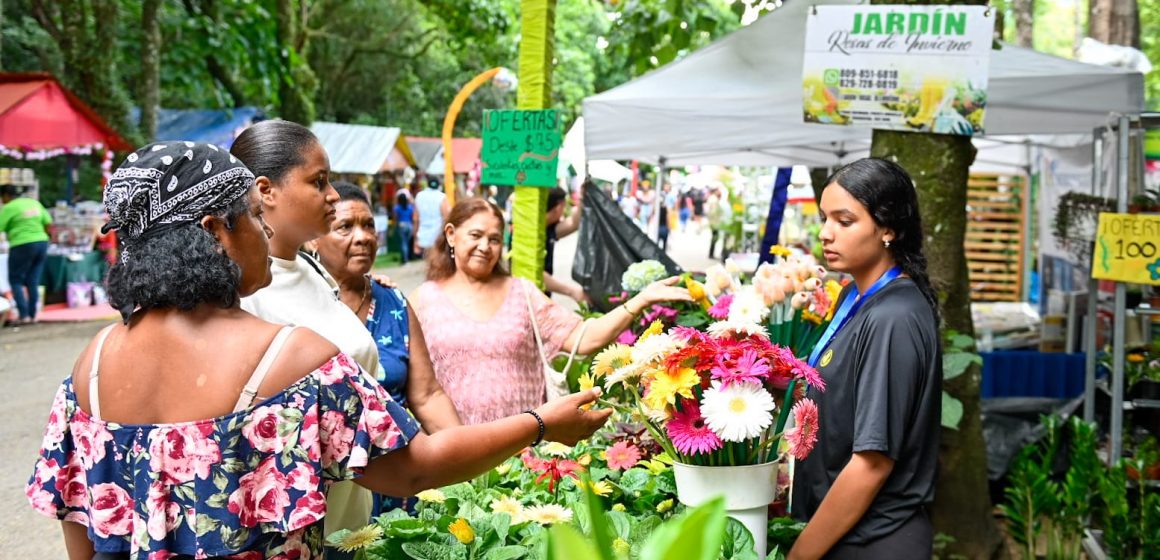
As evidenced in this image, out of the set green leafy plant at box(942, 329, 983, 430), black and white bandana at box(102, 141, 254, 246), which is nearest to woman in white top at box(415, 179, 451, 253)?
green leafy plant at box(942, 329, 983, 430)

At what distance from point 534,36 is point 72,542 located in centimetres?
390

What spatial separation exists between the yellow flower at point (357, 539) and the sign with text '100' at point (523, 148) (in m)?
3.25

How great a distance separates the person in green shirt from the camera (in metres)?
12.2

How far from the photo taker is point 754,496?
212cm

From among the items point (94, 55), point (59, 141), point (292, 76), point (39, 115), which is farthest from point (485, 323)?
point (292, 76)

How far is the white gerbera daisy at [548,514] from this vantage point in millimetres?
2244

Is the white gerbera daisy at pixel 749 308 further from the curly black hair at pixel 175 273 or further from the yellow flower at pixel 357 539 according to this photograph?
the curly black hair at pixel 175 273

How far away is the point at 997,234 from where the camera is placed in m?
11.8

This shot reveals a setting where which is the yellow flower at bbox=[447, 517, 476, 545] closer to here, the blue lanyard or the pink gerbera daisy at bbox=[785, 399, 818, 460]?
the pink gerbera daisy at bbox=[785, 399, 818, 460]

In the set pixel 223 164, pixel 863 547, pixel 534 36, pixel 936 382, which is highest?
pixel 534 36

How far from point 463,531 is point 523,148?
3.39m

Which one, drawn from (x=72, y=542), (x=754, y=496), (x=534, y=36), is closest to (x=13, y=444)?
(x=534, y=36)

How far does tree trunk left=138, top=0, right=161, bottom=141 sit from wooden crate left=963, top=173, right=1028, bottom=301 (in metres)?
11.5

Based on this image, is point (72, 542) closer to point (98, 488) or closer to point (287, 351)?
point (98, 488)
